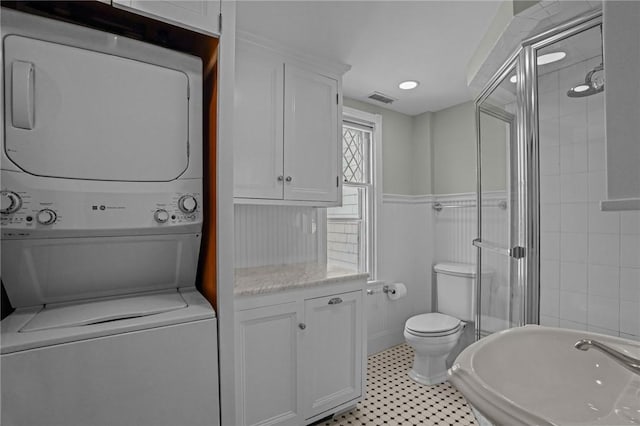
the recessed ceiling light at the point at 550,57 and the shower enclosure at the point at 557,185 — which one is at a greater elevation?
the recessed ceiling light at the point at 550,57

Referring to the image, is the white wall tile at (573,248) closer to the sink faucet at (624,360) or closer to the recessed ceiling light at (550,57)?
the recessed ceiling light at (550,57)

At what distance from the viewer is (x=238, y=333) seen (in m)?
1.58

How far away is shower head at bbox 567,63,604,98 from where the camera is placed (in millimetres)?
1272

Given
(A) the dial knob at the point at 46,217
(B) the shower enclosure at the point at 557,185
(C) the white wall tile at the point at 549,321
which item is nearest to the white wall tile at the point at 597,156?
(B) the shower enclosure at the point at 557,185

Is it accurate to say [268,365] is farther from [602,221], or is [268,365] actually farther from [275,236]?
[602,221]

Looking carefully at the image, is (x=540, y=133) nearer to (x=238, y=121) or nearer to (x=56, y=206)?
(x=238, y=121)

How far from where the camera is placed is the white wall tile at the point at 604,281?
4.95 ft

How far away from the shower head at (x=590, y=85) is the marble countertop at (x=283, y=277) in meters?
1.42

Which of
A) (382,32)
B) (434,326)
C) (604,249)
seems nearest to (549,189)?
(604,249)

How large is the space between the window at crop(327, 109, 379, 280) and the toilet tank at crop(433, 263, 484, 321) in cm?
63

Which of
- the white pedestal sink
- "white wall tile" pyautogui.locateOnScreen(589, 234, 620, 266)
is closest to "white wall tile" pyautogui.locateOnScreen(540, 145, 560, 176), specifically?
"white wall tile" pyautogui.locateOnScreen(589, 234, 620, 266)

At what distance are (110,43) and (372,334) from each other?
279 cm

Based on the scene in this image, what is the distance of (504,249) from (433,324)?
976 millimetres

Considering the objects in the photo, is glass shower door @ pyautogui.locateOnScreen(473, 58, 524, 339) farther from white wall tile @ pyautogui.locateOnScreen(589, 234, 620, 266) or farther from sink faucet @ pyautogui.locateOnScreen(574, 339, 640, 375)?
sink faucet @ pyautogui.locateOnScreen(574, 339, 640, 375)
